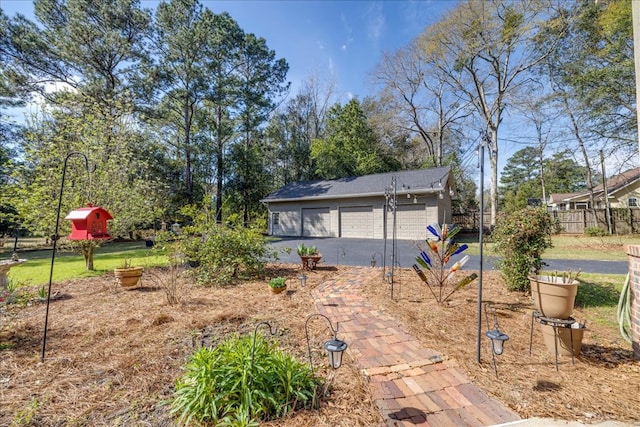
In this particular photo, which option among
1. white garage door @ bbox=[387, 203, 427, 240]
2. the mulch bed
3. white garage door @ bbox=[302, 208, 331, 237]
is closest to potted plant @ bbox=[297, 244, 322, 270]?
the mulch bed

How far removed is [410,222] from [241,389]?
44.5 feet

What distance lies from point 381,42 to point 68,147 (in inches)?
785

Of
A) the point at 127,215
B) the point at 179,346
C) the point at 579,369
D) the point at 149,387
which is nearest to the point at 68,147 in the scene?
the point at 127,215

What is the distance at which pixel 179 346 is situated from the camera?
3271mm

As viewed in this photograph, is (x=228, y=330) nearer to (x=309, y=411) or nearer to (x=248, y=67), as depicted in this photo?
(x=309, y=411)

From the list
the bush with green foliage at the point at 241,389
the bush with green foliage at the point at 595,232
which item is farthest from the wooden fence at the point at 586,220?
the bush with green foliage at the point at 241,389

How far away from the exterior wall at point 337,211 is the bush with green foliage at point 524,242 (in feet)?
22.9

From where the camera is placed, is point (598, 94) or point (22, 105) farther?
point (22, 105)

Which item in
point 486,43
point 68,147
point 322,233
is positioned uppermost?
point 486,43

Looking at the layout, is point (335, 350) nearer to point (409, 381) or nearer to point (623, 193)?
point (409, 381)

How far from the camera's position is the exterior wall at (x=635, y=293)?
283cm

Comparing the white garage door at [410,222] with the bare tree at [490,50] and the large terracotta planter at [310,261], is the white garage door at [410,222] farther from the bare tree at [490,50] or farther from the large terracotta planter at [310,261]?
the large terracotta planter at [310,261]

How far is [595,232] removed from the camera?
50.7 ft

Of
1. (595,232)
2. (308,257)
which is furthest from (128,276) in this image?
(595,232)
